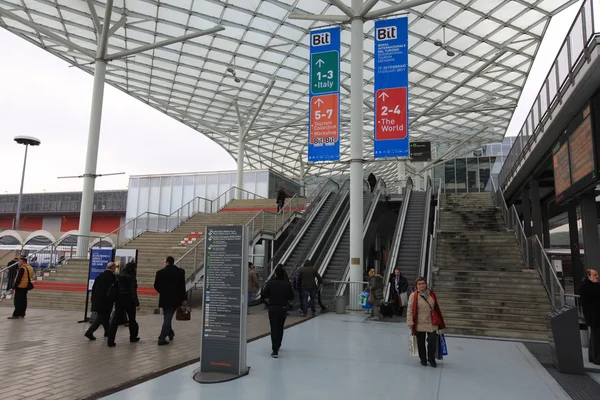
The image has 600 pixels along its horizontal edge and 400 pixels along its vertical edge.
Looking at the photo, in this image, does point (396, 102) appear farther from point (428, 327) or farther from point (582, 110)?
point (428, 327)

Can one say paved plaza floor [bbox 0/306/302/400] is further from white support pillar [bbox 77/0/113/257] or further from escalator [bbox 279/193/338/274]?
white support pillar [bbox 77/0/113/257]

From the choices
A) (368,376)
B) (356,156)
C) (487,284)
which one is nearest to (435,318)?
(368,376)

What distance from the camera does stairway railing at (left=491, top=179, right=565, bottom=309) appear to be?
10.8m

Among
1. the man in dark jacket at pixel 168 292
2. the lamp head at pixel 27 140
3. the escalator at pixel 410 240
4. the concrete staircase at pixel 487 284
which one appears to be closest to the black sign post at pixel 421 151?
the escalator at pixel 410 240

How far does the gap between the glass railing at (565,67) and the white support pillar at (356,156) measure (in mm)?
6032

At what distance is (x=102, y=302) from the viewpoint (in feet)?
29.1

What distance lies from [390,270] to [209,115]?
30432 mm

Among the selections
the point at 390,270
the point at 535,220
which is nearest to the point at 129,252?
the point at 390,270

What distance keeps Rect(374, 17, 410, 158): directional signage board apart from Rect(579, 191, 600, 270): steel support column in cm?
536

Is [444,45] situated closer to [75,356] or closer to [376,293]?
[376,293]

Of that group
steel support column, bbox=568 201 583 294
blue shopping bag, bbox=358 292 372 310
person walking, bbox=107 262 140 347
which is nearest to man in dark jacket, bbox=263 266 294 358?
person walking, bbox=107 262 140 347

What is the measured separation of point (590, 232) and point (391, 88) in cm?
739

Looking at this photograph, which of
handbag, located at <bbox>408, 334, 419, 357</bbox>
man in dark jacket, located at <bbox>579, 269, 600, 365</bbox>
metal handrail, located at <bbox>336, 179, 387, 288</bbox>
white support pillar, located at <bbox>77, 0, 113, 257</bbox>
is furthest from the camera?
white support pillar, located at <bbox>77, 0, 113, 257</bbox>

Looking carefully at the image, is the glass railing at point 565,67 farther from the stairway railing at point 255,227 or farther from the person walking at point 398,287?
the stairway railing at point 255,227
